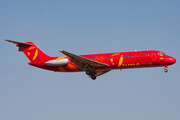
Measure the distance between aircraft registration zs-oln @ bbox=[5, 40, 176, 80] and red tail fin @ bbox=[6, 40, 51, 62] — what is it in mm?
590

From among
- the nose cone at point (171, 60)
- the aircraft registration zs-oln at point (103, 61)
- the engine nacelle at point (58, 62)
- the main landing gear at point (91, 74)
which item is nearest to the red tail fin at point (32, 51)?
the aircraft registration zs-oln at point (103, 61)

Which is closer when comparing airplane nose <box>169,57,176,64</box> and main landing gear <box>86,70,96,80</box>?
airplane nose <box>169,57,176,64</box>

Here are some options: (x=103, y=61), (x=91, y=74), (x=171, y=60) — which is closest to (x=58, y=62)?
(x=91, y=74)

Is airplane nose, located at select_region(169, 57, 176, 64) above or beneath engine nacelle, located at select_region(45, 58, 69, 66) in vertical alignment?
above

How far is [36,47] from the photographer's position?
153 ft

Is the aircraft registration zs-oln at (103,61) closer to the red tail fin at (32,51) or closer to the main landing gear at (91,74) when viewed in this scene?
the main landing gear at (91,74)

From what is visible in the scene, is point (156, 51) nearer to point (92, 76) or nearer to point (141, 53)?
point (141, 53)

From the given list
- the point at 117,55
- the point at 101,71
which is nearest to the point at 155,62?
the point at 117,55

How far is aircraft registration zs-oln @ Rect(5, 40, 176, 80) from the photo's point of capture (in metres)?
41.1

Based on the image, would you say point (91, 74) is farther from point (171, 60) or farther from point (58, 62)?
point (171, 60)

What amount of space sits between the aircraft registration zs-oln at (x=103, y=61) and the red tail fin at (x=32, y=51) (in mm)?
590

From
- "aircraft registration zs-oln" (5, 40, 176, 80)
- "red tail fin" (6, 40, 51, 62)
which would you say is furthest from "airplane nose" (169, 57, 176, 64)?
"red tail fin" (6, 40, 51, 62)

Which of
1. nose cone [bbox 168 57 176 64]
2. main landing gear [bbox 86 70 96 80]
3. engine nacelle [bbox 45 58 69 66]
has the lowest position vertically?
main landing gear [bbox 86 70 96 80]

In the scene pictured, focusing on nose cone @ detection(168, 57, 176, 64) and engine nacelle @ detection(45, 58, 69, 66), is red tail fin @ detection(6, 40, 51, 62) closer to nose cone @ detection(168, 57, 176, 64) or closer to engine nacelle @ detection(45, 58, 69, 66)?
engine nacelle @ detection(45, 58, 69, 66)
